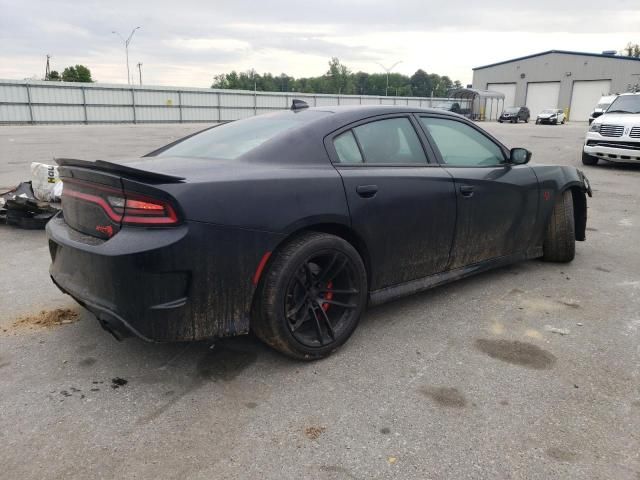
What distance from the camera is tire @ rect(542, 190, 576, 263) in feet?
15.4

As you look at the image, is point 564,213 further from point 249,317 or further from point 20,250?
point 20,250

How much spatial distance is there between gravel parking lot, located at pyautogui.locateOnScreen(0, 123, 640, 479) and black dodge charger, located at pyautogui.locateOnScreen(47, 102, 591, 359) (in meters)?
0.30

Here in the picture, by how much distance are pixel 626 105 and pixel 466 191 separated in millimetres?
11349

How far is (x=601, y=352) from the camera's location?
3.16 m

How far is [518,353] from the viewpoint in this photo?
315 centimetres

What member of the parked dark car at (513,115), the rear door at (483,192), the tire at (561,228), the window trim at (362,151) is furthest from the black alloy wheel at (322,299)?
the parked dark car at (513,115)

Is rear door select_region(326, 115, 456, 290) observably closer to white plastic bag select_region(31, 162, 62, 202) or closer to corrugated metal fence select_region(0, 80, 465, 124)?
white plastic bag select_region(31, 162, 62, 202)

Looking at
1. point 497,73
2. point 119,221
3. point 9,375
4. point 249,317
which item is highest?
point 497,73

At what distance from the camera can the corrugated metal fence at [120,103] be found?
1303 inches

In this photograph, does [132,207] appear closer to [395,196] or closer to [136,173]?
[136,173]

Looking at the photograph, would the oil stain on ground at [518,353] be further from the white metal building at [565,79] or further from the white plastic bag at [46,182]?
the white metal building at [565,79]

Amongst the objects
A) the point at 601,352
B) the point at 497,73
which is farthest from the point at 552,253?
the point at 497,73

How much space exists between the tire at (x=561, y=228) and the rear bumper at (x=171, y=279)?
123 inches

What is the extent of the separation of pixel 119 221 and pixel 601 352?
113 inches
